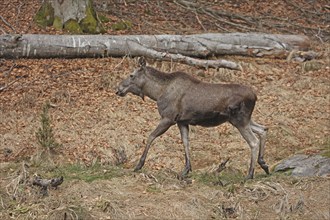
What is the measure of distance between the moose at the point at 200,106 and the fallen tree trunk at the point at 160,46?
535cm

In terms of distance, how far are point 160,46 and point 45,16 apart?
312 centimetres

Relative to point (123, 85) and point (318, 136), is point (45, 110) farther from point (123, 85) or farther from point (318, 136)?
point (318, 136)

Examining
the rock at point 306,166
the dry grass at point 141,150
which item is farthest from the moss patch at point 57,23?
the rock at point 306,166

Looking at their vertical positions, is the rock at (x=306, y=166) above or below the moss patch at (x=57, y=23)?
above

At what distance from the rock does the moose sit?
510mm

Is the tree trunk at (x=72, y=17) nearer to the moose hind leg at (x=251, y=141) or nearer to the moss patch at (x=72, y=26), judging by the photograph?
the moss patch at (x=72, y=26)

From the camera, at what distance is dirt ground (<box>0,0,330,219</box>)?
9.16m

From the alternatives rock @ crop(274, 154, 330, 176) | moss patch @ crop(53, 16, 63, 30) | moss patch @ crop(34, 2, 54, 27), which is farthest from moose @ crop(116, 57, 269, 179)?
moss patch @ crop(34, 2, 54, 27)

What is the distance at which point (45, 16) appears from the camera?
17.3 meters

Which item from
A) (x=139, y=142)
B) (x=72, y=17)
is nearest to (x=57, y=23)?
(x=72, y=17)

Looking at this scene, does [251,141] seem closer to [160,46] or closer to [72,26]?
[160,46]

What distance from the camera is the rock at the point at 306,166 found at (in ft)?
34.1

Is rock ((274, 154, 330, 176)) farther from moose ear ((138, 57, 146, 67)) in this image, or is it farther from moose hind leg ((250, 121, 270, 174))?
moose ear ((138, 57, 146, 67))

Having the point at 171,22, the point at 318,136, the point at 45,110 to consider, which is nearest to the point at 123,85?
the point at 45,110
